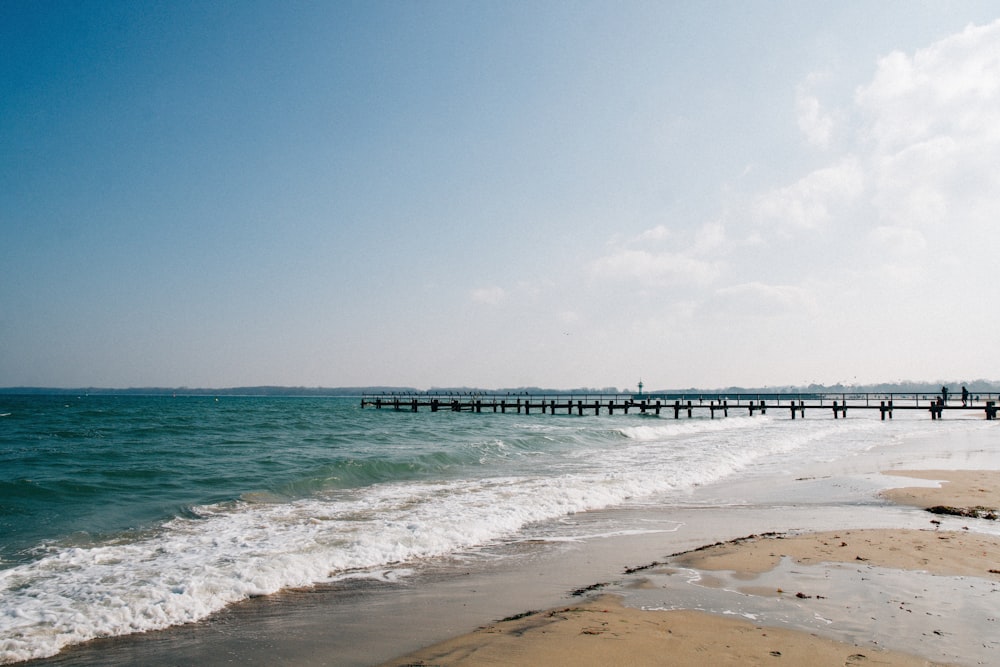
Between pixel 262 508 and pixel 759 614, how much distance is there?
32.4 ft

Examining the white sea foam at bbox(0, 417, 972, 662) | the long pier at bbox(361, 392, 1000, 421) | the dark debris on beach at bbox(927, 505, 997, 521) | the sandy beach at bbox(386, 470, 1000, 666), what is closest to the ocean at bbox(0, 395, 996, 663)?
the white sea foam at bbox(0, 417, 972, 662)

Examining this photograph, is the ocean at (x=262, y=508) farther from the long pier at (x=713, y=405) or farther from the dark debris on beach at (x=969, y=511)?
the long pier at (x=713, y=405)

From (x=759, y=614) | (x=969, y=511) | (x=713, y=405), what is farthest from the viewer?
(x=713, y=405)

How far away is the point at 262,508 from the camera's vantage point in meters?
12.1

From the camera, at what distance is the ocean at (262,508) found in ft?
22.2

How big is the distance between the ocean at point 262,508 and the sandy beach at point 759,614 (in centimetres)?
271

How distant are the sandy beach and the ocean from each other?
2714mm

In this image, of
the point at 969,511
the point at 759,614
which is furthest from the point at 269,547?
the point at 969,511

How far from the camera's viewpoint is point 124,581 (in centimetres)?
719

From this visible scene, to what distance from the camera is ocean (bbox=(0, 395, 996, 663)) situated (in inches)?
266

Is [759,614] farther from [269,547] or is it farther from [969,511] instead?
[969,511]

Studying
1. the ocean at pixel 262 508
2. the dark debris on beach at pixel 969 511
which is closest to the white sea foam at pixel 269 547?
the ocean at pixel 262 508

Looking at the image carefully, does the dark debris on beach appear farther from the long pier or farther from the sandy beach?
the long pier

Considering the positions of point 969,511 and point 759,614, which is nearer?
point 759,614
